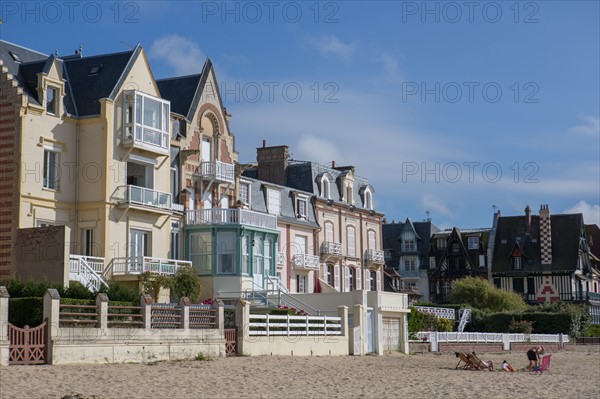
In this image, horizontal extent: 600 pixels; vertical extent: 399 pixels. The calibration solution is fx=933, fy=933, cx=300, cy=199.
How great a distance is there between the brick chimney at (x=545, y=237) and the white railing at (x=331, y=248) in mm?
33284

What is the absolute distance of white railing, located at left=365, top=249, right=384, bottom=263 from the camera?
2239 inches

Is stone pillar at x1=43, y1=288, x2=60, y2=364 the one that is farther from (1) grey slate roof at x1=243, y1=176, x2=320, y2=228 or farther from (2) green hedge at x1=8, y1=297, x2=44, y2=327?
(1) grey slate roof at x1=243, y1=176, x2=320, y2=228

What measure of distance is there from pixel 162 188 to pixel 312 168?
16.9 m

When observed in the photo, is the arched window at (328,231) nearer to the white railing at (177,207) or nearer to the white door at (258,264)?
the white door at (258,264)

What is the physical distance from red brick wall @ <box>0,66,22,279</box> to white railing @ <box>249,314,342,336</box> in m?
9.62

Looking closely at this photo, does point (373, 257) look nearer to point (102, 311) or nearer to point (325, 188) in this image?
point (325, 188)

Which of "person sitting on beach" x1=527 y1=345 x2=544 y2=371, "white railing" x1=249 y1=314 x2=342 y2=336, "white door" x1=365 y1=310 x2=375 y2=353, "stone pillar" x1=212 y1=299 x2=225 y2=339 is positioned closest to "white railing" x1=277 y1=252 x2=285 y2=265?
"white door" x1=365 y1=310 x2=375 y2=353

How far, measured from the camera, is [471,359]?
30578 mm

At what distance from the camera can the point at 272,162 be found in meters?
56.0

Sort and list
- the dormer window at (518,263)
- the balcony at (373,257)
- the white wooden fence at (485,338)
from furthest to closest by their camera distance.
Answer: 1. the dormer window at (518,263)
2. the balcony at (373,257)
3. the white wooden fence at (485,338)

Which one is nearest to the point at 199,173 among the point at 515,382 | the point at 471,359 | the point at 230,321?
the point at 230,321

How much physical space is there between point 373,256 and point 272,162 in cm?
851

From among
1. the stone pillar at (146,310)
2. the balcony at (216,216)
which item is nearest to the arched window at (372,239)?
the balcony at (216,216)

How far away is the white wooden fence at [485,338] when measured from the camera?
42.6 meters
